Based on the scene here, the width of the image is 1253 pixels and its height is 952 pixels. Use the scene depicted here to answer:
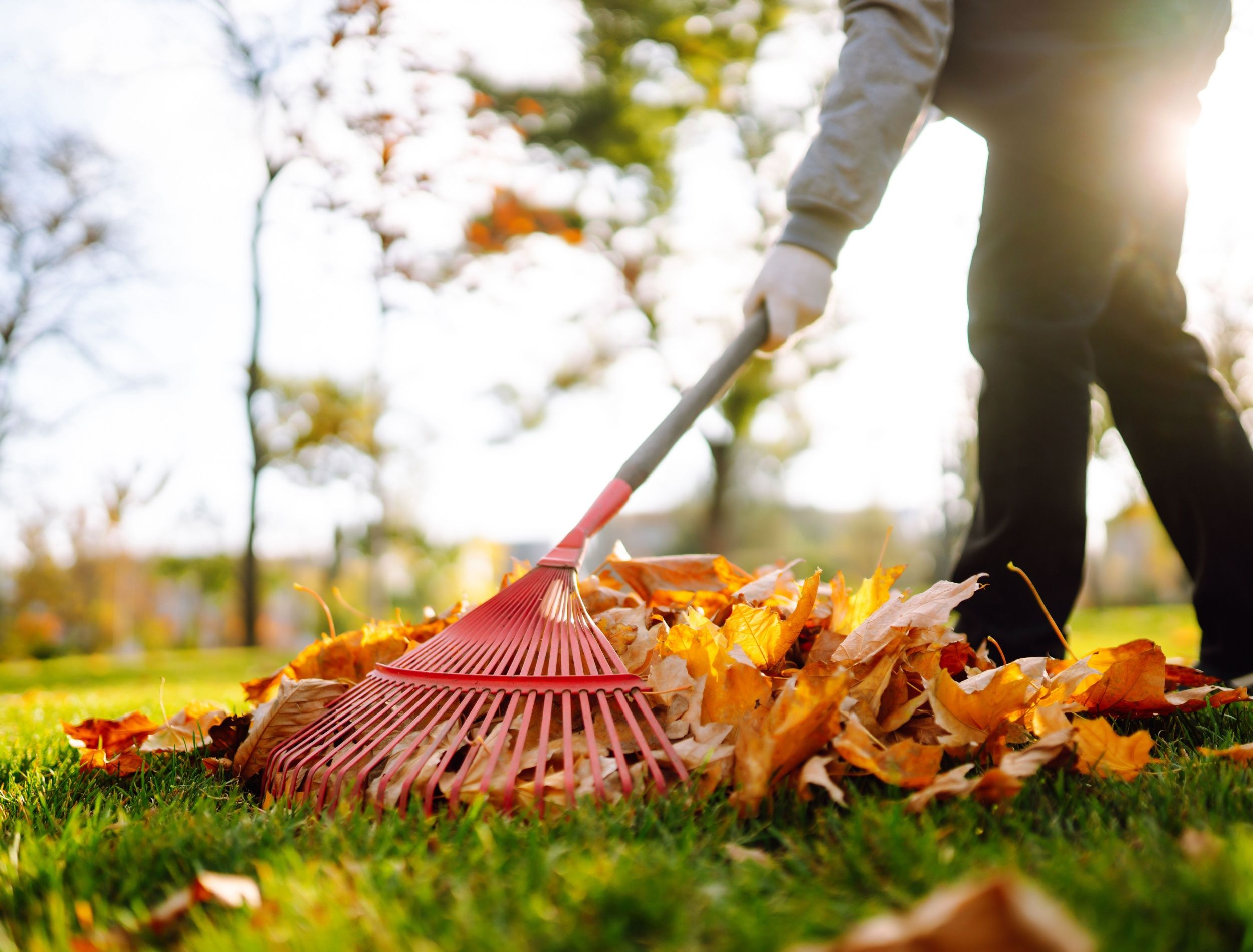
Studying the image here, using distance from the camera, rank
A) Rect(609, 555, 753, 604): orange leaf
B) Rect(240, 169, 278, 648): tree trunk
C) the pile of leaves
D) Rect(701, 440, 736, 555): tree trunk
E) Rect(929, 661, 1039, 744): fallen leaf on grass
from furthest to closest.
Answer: Rect(701, 440, 736, 555): tree trunk < Rect(240, 169, 278, 648): tree trunk < Rect(609, 555, 753, 604): orange leaf < Rect(929, 661, 1039, 744): fallen leaf on grass < the pile of leaves

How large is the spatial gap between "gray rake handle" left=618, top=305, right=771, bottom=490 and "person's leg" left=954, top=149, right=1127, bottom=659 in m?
0.70

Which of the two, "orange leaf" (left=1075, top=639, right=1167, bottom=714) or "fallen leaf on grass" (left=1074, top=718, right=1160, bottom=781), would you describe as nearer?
"fallen leaf on grass" (left=1074, top=718, right=1160, bottom=781)

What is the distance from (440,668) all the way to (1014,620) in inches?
55.6

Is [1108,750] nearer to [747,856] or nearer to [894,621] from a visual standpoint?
[894,621]

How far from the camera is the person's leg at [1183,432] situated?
2.10 m

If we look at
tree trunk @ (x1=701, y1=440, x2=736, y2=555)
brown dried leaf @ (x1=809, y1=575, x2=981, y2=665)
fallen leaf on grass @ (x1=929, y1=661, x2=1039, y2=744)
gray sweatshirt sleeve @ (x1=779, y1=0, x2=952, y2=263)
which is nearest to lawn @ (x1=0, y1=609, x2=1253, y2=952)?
fallen leaf on grass @ (x1=929, y1=661, x2=1039, y2=744)

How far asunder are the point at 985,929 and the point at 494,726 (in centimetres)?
96

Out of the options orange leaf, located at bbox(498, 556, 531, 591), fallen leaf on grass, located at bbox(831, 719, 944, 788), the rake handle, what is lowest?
fallen leaf on grass, located at bbox(831, 719, 944, 788)

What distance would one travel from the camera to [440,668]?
1.51 m

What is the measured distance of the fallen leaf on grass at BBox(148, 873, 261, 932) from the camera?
86cm

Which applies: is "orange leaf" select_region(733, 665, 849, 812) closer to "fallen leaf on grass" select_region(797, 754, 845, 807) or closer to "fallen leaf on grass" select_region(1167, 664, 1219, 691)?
"fallen leaf on grass" select_region(797, 754, 845, 807)

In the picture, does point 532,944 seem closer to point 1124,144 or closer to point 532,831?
point 532,831

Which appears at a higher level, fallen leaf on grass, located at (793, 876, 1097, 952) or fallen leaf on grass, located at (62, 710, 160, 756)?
fallen leaf on grass, located at (793, 876, 1097, 952)

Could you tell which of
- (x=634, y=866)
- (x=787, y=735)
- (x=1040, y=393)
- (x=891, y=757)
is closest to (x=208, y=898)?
(x=634, y=866)
